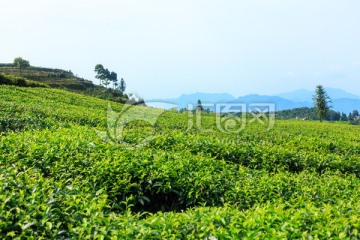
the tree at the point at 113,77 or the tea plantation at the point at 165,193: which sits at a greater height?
the tree at the point at 113,77

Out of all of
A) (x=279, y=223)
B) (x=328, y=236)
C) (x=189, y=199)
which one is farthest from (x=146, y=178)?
(x=328, y=236)

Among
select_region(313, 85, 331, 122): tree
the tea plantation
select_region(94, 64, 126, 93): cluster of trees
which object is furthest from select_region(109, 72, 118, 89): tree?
the tea plantation

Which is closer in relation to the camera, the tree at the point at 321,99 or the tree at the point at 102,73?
the tree at the point at 321,99

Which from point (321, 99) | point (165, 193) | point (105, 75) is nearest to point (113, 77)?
point (105, 75)

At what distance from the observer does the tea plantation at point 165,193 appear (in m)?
3.55

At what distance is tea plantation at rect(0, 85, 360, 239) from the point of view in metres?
3.55

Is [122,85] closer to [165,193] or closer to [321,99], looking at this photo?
[321,99]

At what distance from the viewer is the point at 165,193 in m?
5.71

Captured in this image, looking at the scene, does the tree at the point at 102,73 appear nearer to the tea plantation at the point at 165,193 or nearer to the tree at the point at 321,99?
the tree at the point at 321,99

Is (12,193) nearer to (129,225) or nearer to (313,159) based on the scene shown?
(129,225)

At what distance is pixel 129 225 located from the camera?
3.61 metres

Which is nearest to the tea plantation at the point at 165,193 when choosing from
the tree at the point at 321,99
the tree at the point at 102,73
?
the tree at the point at 321,99

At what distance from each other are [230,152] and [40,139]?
4377 millimetres

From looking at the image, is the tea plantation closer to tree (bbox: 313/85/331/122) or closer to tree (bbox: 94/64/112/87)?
tree (bbox: 313/85/331/122)
